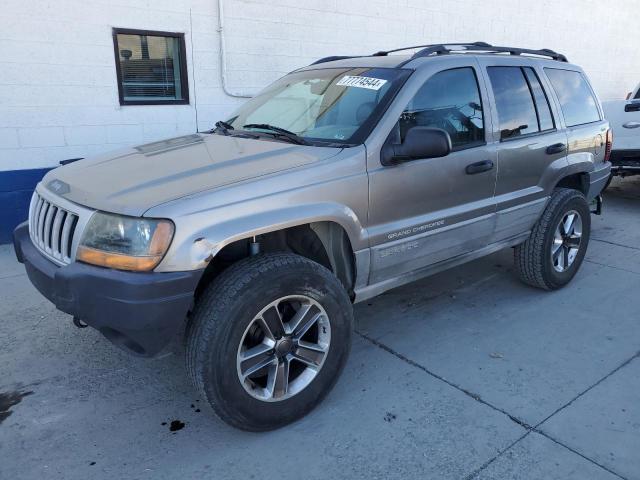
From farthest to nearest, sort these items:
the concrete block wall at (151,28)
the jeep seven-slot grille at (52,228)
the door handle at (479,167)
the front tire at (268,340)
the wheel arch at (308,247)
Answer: the concrete block wall at (151,28) < the door handle at (479,167) < the wheel arch at (308,247) < the jeep seven-slot grille at (52,228) < the front tire at (268,340)

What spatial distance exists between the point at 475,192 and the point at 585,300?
5.26 ft

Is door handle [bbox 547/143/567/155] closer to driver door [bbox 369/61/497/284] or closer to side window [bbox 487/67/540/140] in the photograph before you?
side window [bbox 487/67/540/140]

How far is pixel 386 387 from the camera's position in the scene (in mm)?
3152

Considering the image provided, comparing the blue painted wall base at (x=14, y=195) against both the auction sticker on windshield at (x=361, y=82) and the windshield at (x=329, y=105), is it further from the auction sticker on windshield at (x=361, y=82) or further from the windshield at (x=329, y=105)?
the auction sticker on windshield at (x=361, y=82)

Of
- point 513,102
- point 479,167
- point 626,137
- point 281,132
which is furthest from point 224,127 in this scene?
point 626,137

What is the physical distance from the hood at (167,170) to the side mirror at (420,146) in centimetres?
33

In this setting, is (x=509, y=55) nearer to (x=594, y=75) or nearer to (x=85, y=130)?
(x=85, y=130)

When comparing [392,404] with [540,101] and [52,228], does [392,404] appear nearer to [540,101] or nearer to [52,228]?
[52,228]

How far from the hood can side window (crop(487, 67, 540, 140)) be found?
1.54m

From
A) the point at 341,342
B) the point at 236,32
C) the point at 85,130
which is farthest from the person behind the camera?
the point at 236,32

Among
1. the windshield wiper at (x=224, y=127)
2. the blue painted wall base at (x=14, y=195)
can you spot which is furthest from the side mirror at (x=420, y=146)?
the blue painted wall base at (x=14, y=195)

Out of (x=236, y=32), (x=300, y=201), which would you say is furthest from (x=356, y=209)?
(x=236, y=32)

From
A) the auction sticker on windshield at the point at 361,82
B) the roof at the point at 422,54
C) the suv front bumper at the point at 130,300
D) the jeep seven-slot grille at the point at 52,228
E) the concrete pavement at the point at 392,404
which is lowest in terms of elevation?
the concrete pavement at the point at 392,404

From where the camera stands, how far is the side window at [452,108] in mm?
3279
